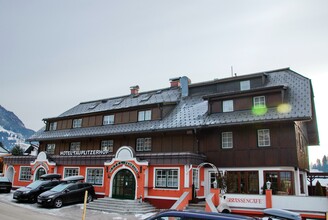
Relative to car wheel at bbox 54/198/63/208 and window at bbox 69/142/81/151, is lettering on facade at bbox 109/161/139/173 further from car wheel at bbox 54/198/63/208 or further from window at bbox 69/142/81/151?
window at bbox 69/142/81/151

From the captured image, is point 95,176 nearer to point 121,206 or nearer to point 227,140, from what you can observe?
point 121,206

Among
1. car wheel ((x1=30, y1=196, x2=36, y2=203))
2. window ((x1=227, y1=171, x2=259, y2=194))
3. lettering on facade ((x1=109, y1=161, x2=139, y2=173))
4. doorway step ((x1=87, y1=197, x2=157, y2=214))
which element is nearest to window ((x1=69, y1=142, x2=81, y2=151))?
car wheel ((x1=30, y1=196, x2=36, y2=203))

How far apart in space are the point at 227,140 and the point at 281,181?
4.58m

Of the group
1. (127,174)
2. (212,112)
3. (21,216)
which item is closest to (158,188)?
(127,174)

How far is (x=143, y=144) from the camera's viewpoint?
25531 mm

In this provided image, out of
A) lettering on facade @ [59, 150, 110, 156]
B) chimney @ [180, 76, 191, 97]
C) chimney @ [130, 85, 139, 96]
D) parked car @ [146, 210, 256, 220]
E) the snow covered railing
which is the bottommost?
the snow covered railing

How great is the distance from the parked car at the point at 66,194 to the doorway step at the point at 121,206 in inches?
54.6

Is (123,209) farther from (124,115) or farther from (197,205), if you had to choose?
(124,115)

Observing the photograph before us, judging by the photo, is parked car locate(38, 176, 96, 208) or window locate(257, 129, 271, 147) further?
window locate(257, 129, 271, 147)

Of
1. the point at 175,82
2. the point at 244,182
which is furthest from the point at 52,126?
the point at 244,182

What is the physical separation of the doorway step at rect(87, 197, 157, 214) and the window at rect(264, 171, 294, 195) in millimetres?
8013

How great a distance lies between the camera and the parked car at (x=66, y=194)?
20.4 metres

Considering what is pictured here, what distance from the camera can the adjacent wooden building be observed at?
20.1 m

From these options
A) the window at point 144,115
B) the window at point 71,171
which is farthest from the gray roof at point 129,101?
the window at point 71,171
